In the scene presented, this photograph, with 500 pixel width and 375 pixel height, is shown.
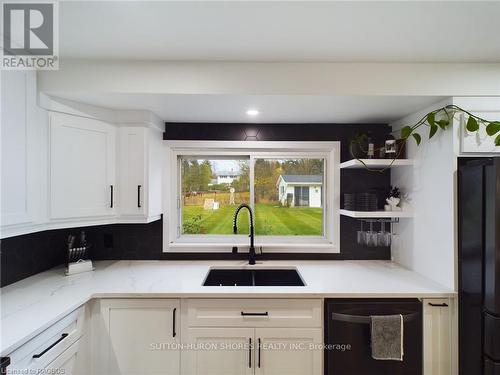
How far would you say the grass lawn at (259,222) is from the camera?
2.35 m

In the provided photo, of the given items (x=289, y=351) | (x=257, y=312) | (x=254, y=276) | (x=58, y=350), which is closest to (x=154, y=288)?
(x=58, y=350)

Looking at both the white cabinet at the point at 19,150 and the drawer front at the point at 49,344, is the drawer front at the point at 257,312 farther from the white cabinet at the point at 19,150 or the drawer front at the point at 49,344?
the white cabinet at the point at 19,150

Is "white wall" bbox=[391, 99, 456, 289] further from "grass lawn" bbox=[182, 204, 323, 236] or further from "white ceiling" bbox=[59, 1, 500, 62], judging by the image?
"grass lawn" bbox=[182, 204, 323, 236]

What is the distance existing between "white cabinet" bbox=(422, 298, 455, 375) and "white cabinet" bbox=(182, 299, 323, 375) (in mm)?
652

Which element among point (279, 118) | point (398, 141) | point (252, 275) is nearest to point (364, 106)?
point (398, 141)

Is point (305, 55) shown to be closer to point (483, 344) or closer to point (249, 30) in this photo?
point (249, 30)

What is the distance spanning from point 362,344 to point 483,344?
0.62 meters

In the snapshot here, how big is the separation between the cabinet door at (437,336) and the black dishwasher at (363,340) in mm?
48

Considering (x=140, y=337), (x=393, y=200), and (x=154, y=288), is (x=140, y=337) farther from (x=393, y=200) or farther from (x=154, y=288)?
(x=393, y=200)

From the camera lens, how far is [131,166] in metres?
1.88

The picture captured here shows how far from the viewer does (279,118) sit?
2.05 meters

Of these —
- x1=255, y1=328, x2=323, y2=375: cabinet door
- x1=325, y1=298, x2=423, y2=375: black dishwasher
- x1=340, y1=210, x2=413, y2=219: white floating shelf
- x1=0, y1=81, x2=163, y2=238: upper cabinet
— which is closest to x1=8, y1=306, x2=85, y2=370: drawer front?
x1=0, y1=81, x2=163, y2=238: upper cabinet

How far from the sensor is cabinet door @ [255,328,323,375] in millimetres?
1536

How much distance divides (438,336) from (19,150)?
8.80 ft
